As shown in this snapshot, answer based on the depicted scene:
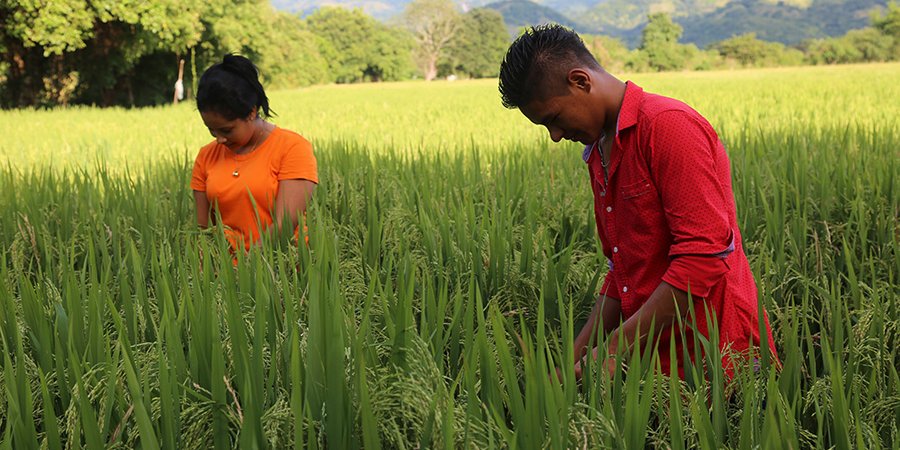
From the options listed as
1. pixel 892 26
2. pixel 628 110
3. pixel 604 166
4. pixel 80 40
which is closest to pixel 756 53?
pixel 892 26

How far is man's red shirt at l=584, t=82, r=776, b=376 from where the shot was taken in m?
1.48

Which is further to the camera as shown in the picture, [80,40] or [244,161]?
[80,40]

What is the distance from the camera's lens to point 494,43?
328 feet

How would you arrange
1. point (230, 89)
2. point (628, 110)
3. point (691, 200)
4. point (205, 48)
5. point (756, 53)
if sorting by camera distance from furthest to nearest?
1. point (756, 53)
2. point (205, 48)
3. point (230, 89)
4. point (628, 110)
5. point (691, 200)

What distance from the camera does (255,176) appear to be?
2.77 metres

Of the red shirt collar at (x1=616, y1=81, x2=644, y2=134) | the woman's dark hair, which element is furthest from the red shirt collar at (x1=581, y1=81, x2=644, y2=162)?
the woman's dark hair

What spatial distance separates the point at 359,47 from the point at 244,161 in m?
81.1

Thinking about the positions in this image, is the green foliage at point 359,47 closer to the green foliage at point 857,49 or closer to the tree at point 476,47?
the tree at point 476,47

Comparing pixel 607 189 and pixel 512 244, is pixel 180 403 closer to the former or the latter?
pixel 607 189

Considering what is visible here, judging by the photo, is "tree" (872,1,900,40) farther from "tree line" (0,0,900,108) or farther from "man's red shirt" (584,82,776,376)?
"man's red shirt" (584,82,776,376)

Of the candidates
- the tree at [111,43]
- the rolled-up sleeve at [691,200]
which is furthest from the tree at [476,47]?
the rolled-up sleeve at [691,200]

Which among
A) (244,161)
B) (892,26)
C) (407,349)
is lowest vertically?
(407,349)

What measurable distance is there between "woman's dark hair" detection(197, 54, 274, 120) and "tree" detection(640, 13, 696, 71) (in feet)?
268

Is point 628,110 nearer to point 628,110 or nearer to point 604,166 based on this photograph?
point 628,110
